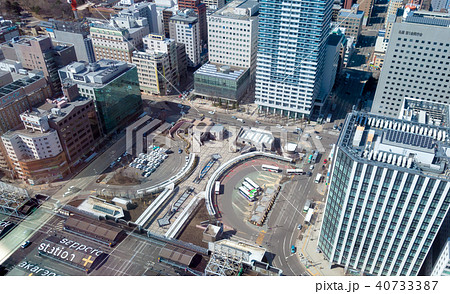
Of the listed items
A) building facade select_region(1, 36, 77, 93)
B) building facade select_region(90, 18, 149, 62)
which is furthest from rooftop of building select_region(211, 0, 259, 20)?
building facade select_region(1, 36, 77, 93)

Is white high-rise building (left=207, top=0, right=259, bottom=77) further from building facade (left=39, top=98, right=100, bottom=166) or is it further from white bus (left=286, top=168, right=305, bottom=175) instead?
building facade (left=39, top=98, right=100, bottom=166)

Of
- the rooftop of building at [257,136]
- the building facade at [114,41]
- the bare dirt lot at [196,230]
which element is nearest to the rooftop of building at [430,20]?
the rooftop of building at [257,136]

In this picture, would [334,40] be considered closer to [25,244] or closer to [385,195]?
[385,195]

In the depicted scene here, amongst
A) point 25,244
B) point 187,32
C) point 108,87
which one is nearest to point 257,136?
point 108,87

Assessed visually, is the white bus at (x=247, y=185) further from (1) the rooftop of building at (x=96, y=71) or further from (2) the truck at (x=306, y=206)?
(1) the rooftop of building at (x=96, y=71)

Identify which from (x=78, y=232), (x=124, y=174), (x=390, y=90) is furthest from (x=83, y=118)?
(x=390, y=90)

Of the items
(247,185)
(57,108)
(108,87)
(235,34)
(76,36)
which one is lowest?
(247,185)

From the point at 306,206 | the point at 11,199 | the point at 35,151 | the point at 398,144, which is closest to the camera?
the point at 398,144

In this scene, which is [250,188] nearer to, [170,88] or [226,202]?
[226,202]
